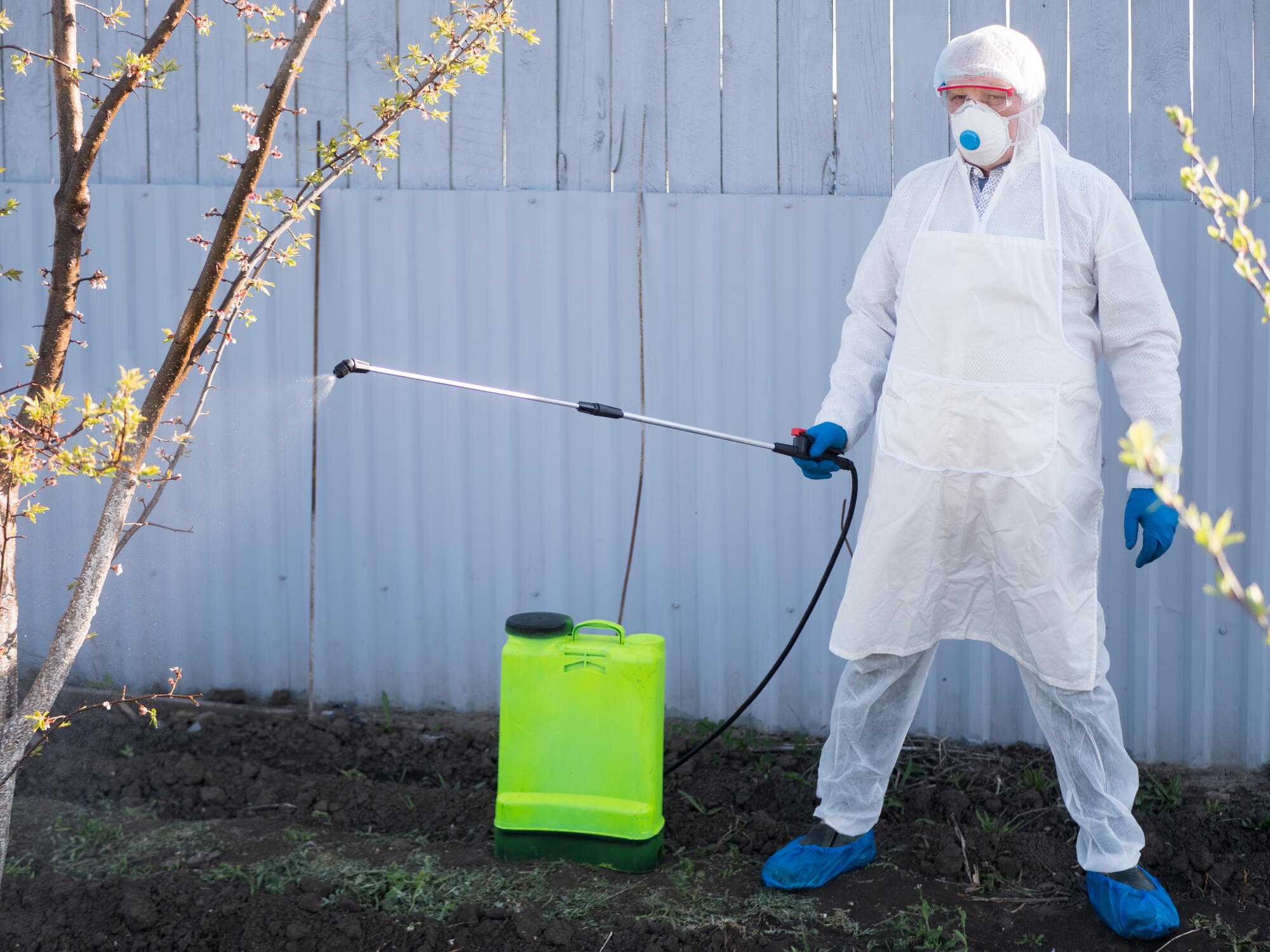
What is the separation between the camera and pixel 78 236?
6.76ft

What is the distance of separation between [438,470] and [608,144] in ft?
3.75

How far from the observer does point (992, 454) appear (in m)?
2.26

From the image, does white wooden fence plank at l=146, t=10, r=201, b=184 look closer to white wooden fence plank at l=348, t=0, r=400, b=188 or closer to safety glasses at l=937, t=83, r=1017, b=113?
white wooden fence plank at l=348, t=0, r=400, b=188

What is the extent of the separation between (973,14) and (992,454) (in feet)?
5.03

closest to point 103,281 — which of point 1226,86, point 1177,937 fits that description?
point 1177,937

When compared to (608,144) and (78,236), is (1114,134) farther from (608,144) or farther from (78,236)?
(78,236)

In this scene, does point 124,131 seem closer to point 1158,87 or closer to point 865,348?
point 865,348

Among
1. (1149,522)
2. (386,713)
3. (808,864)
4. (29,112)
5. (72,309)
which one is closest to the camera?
(72,309)

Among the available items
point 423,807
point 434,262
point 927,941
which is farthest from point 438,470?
point 927,941

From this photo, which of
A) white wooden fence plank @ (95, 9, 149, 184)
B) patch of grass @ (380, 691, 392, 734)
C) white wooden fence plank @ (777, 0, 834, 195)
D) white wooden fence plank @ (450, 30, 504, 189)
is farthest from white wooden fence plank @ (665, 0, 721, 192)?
patch of grass @ (380, 691, 392, 734)

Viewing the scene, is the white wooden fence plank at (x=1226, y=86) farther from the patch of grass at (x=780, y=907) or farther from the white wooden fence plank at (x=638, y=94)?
the patch of grass at (x=780, y=907)

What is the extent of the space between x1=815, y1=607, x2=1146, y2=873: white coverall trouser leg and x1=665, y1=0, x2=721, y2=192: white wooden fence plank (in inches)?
63.2

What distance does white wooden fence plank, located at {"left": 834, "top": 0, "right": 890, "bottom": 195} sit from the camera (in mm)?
3154

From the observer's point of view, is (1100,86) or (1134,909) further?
(1100,86)
